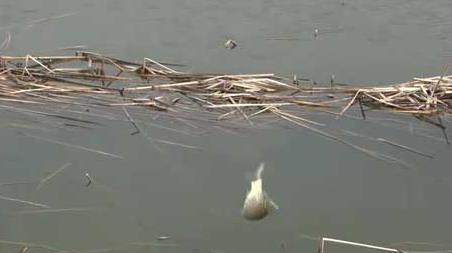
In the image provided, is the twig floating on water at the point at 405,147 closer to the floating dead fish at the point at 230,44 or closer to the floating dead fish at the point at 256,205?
the floating dead fish at the point at 256,205

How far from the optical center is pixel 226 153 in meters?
3.37

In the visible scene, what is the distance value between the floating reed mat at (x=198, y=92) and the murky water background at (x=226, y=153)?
0.41 feet

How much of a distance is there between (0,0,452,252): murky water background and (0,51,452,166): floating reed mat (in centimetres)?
12

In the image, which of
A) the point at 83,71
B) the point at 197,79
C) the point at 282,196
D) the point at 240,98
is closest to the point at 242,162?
the point at 282,196

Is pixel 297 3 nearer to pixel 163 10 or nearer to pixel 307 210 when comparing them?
pixel 163 10

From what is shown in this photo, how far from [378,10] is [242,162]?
2164 mm

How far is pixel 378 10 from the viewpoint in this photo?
16.5 feet

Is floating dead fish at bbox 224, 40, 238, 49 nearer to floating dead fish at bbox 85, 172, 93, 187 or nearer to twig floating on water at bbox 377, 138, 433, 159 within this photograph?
twig floating on water at bbox 377, 138, 433, 159

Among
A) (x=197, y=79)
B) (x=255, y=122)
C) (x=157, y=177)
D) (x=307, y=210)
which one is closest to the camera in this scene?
(x=307, y=210)

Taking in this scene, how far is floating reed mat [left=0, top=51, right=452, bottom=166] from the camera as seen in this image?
12.1ft

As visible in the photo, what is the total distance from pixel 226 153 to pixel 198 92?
64 cm

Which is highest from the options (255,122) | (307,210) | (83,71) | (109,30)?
(109,30)

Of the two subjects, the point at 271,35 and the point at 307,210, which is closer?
the point at 307,210

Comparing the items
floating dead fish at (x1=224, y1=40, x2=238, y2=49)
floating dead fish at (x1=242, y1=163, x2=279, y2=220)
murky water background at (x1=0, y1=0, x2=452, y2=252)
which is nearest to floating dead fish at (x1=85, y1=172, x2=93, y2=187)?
murky water background at (x1=0, y1=0, x2=452, y2=252)
